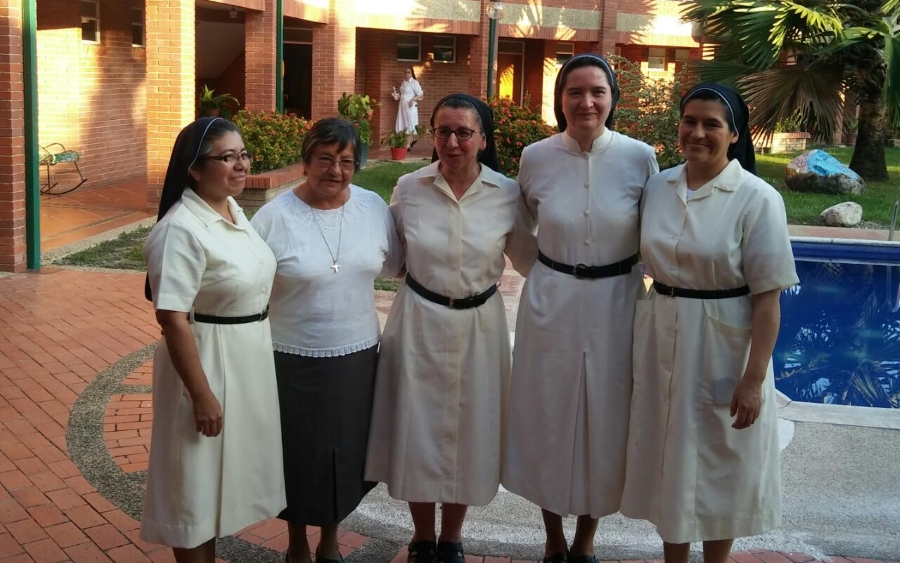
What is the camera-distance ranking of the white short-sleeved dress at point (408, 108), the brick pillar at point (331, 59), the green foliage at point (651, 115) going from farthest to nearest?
the white short-sleeved dress at point (408, 108), the brick pillar at point (331, 59), the green foliage at point (651, 115)

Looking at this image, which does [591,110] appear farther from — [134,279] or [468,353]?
[134,279]

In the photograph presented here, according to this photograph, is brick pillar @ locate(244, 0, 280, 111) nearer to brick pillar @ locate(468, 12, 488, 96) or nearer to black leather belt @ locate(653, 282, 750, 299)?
brick pillar @ locate(468, 12, 488, 96)

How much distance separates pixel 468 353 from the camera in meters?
3.64

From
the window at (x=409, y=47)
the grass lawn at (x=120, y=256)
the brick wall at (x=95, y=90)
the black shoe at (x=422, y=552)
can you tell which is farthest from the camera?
the window at (x=409, y=47)

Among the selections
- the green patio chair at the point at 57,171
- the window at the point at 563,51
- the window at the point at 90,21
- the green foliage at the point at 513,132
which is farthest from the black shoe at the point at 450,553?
the window at the point at 563,51

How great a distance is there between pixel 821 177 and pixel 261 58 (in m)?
9.68

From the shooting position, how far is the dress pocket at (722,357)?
3.24 metres

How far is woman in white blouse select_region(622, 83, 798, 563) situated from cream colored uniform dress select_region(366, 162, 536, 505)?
572 mm

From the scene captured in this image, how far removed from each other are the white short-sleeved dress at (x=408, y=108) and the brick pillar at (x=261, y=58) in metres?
6.78

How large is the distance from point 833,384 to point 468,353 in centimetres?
465

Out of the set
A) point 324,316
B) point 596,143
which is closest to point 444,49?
point 596,143

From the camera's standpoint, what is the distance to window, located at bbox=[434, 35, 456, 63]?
992 inches

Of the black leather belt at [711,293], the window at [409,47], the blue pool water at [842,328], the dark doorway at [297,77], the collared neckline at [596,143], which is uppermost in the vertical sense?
the window at [409,47]

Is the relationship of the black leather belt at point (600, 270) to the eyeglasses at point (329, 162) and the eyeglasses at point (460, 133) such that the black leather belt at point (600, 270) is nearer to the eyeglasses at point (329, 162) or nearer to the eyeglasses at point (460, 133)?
the eyeglasses at point (460, 133)
